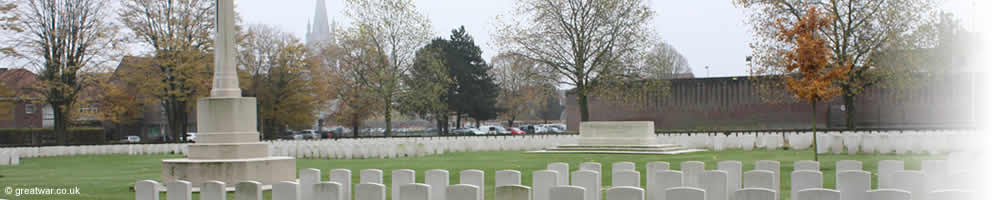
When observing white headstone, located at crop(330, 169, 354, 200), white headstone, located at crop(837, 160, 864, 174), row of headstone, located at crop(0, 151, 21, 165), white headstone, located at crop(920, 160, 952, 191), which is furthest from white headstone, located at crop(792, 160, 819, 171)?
row of headstone, located at crop(0, 151, 21, 165)

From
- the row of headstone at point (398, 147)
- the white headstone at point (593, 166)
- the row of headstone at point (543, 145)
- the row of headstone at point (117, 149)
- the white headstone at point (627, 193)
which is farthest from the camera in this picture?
the row of headstone at point (117, 149)

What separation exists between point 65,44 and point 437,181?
100 feet

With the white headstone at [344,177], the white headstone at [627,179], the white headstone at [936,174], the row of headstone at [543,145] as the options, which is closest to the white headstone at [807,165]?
the white headstone at [936,174]

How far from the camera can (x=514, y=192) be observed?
6082mm

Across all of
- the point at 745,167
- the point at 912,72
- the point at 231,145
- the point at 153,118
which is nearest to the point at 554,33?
the point at 912,72

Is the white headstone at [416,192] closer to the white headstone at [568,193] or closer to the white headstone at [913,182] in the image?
the white headstone at [568,193]

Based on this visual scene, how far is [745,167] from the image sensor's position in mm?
15367

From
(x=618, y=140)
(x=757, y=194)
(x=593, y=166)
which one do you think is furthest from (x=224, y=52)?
(x=618, y=140)

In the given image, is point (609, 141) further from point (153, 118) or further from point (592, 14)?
point (153, 118)

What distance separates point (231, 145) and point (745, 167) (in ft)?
32.3

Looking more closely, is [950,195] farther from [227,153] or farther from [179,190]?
[227,153]

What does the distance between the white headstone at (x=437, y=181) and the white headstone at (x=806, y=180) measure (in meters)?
3.46

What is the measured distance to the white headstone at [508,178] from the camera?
798 centimetres

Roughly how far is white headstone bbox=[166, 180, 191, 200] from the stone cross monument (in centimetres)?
394
